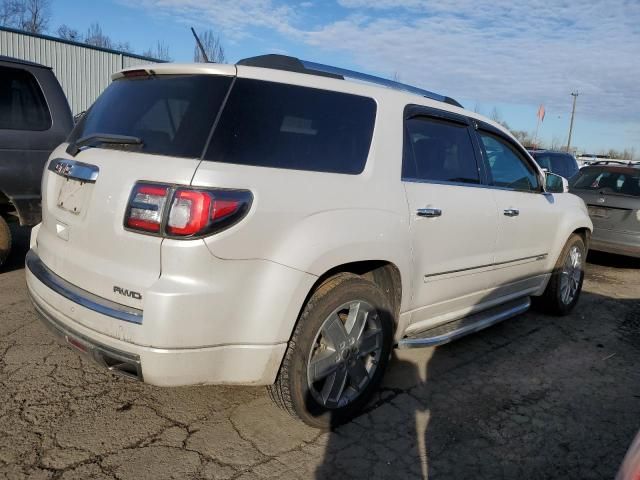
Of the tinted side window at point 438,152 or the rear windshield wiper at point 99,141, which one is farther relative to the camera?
the tinted side window at point 438,152

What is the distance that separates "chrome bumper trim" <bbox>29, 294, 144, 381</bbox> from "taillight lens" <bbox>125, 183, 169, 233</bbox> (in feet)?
1.88

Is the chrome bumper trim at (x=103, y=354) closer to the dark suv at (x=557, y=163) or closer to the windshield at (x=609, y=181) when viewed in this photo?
the windshield at (x=609, y=181)

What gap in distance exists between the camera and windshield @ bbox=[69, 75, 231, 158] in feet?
8.04

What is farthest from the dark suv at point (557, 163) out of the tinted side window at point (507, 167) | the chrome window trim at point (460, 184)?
the chrome window trim at point (460, 184)

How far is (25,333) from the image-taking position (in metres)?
3.90

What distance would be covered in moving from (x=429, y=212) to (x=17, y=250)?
510cm

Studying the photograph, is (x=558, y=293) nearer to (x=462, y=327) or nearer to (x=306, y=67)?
(x=462, y=327)

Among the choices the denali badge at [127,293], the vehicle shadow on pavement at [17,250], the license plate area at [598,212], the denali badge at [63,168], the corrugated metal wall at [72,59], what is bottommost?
the vehicle shadow on pavement at [17,250]

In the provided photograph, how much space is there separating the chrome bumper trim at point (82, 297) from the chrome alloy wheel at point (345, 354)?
0.93 metres

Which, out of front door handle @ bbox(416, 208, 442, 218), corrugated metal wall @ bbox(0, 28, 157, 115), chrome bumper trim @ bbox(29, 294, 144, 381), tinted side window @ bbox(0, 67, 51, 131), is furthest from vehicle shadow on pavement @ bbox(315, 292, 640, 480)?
corrugated metal wall @ bbox(0, 28, 157, 115)

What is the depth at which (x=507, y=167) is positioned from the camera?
443cm

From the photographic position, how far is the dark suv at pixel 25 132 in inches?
194

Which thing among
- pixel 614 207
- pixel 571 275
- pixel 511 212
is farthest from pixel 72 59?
pixel 511 212

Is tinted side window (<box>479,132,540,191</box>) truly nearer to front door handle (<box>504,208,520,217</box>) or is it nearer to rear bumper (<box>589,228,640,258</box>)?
front door handle (<box>504,208,520,217</box>)
